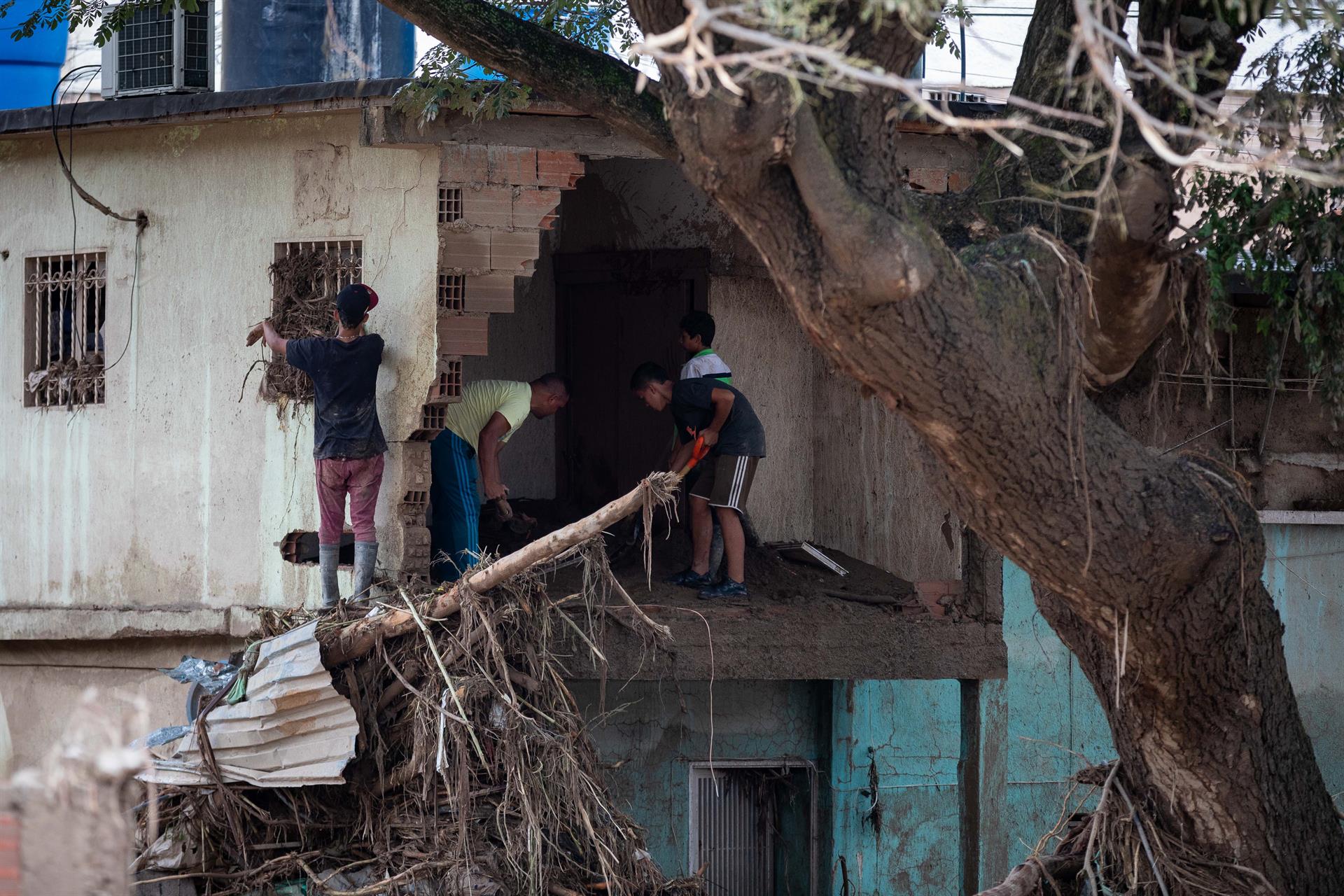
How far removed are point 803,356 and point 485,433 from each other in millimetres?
3344

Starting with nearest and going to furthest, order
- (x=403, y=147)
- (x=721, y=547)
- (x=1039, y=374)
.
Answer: (x=1039, y=374)
(x=403, y=147)
(x=721, y=547)

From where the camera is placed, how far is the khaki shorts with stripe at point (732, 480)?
8.84 metres

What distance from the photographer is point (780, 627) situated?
28.9ft

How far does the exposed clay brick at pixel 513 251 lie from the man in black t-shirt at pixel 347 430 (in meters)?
0.71

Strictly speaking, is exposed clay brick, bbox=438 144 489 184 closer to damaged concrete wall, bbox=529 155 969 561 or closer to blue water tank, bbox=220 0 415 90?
damaged concrete wall, bbox=529 155 969 561

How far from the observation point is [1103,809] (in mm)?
6184

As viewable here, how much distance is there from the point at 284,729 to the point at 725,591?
2.96 m

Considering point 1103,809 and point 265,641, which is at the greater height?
point 265,641

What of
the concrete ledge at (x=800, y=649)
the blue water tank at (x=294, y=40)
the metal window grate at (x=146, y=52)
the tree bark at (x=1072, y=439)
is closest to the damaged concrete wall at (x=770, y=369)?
the concrete ledge at (x=800, y=649)

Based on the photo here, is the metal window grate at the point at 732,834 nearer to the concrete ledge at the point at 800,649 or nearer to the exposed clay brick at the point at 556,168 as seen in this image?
the concrete ledge at the point at 800,649

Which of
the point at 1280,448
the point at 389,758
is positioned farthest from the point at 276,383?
the point at 1280,448

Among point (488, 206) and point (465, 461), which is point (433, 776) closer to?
point (465, 461)

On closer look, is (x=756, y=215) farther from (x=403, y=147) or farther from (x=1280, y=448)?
(x=1280, y=448)

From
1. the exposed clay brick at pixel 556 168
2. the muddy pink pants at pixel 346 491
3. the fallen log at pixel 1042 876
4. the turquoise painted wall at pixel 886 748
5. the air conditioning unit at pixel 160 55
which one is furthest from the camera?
the turquoise painted wall at pixel 886 748
